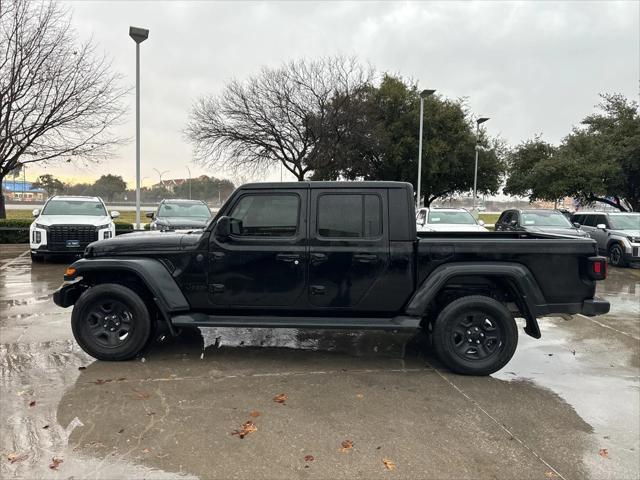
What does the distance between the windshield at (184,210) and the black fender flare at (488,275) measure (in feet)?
36.9

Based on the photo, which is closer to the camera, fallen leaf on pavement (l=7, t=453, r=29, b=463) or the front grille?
fallen leaf on pavement (l=7, t=453, r=29, b=463)

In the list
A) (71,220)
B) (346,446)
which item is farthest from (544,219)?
(346,446)

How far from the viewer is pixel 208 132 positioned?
27.4 meters

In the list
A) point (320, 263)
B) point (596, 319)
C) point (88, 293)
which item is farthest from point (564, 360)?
point (88, 293)

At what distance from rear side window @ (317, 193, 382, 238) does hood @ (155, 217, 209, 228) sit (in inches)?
348

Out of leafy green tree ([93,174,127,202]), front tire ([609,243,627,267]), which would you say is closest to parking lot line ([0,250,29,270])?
front tire ([609,243,627,267])

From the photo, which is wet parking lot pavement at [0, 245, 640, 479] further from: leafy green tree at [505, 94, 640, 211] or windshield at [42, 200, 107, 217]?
leafy green tree at [505, 94, 640, 211]

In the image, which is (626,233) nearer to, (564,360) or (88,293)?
(564,360)

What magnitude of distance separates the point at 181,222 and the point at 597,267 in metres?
11.3

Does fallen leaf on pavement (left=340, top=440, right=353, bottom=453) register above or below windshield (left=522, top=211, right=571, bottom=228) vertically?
below

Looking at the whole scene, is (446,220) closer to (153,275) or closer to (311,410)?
(153,275)

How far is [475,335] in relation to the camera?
194 inches

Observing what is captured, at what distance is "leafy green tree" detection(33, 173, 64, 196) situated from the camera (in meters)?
73.9

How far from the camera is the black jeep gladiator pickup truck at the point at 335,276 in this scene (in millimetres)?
4781
